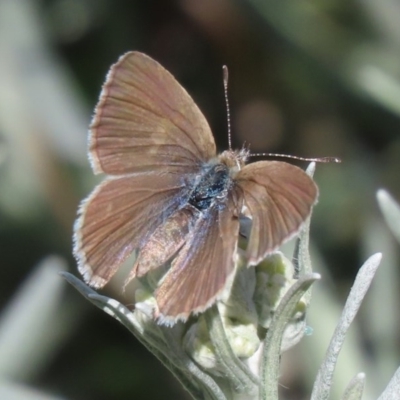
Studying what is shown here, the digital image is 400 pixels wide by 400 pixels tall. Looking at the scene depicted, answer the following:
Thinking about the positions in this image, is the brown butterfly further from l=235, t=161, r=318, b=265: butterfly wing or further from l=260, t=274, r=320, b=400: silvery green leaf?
l=260, t=274, r=320, b=400: silvery green leaf

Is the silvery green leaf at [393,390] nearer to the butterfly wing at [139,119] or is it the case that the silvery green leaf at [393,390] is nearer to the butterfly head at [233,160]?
the butterfly head at [233,160]

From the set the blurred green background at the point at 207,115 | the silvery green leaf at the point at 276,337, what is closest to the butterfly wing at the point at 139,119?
the silvery green leaf at the point at 276,337

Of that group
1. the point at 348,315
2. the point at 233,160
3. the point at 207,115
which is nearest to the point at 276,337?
the point at 348,315

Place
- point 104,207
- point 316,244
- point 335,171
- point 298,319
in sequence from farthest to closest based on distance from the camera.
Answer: point 335,171 → point 316,244 → point 104,207 → point 298,319

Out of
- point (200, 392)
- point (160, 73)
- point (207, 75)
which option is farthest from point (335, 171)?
point (200, 392)

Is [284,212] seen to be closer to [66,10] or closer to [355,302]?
[355,302]

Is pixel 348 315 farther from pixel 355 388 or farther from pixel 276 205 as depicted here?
pixel 276 205
